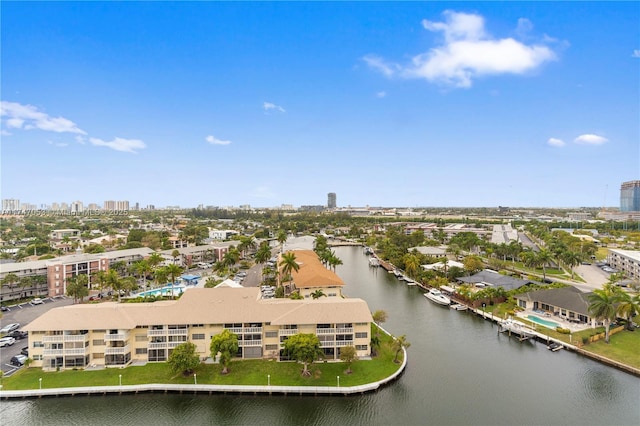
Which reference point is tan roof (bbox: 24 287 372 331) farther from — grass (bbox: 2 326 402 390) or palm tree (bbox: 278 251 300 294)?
palm tree (bbox: 278 251 300 294)

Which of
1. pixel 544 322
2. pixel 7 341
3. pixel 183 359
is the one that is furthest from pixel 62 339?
pixel 544 322

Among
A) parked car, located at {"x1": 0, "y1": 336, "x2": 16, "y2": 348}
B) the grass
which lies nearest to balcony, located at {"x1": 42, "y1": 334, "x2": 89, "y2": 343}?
the grass

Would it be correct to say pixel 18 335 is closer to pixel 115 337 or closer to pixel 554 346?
pixel 115 337

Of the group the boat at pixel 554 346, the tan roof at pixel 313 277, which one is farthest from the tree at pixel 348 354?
the boat at pixel 554 346

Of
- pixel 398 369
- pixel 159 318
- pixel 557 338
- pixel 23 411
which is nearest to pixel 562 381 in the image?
pixel 557 338

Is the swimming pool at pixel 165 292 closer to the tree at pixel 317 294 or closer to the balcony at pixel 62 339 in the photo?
the balcony at pixel 62 339

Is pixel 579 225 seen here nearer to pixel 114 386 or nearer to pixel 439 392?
pixel 439 392
